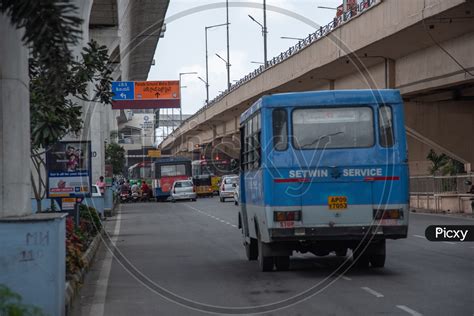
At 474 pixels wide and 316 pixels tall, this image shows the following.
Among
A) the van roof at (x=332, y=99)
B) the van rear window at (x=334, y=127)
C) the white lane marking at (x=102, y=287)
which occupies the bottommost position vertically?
the white lane marking at (x=102, y=287)

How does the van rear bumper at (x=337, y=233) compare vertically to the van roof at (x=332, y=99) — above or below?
below

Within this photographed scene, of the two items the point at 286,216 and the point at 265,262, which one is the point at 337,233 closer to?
the point at 286,216

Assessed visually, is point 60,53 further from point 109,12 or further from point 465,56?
point 109,12

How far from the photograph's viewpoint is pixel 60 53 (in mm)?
5656

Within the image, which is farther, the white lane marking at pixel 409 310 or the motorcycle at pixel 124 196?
the motorcycle at pixel 124 196

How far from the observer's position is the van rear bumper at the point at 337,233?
14.3 m

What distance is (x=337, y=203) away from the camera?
14.4m

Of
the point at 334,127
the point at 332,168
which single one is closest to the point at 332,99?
the point at 334,127

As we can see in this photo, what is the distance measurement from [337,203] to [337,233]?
0.48 meters

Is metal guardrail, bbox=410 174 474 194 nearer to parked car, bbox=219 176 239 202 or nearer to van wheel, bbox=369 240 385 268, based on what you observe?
parked car, bbox=219 176 239 202

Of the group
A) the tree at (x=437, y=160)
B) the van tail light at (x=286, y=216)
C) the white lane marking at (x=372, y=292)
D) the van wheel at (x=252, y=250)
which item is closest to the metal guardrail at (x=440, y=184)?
the tree at (x=437, y=160)

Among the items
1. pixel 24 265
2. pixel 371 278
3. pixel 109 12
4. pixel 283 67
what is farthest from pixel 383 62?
pixel 24 265

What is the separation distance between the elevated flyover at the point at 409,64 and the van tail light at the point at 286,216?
14.0 m

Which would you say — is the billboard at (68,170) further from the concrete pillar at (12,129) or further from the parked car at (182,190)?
the parked car at (182,190)
